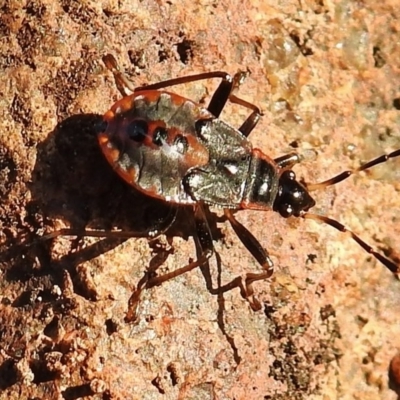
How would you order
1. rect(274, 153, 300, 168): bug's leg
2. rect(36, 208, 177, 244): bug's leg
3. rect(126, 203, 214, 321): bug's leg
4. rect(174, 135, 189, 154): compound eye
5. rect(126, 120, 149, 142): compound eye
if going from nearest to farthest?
1. rect(126, 203, 214, 321): bug's leg
2. rect(36, 208, 177, 244): bug's leg
3. rect(126, 120, 149, 142): compound eye
4. rect(174, 135, 189, 154): compound eye
5. rect(274, 153, 300, 168): bug's leg

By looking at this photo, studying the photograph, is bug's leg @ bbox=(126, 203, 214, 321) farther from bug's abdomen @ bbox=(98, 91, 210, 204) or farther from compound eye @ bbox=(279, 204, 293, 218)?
compound eye @ bbox=(279, 204, 293, 218)

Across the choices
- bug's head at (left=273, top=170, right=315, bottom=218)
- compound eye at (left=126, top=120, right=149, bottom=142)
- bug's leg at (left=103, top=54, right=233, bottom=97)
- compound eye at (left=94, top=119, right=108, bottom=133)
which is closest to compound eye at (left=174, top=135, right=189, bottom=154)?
compound eye at (left=126, top=120, right=149, bottom=142)

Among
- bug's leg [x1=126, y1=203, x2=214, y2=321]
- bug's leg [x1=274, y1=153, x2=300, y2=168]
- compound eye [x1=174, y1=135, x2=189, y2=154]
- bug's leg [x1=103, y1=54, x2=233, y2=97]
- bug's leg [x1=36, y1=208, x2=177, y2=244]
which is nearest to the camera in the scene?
bug's leg [x1=126, y1=203, x2=214, y2=321]

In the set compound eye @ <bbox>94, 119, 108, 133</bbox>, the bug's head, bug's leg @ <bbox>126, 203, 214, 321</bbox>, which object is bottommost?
bug's leg @ <bbox>126, 203, 214, 321</bbox>

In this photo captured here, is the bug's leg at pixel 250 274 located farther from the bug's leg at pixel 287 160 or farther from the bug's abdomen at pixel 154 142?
the bug's leg at pixel 287 160

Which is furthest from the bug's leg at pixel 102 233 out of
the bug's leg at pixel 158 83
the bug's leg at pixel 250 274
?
the bug's leg at pixel 158 83

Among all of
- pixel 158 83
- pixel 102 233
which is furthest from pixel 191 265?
pixel 158 83

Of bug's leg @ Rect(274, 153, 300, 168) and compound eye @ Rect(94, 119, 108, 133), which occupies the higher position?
bug's leg @ Rect(274, 153, 300, 168)

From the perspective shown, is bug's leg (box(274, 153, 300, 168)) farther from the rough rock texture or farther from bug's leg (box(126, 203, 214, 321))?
bug's leg (box(126, 203, 214, 321))

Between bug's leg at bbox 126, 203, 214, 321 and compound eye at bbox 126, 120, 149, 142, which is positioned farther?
compound eye at bbox 126, 120, 149, 142

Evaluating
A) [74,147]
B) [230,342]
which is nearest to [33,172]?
[74,147]
